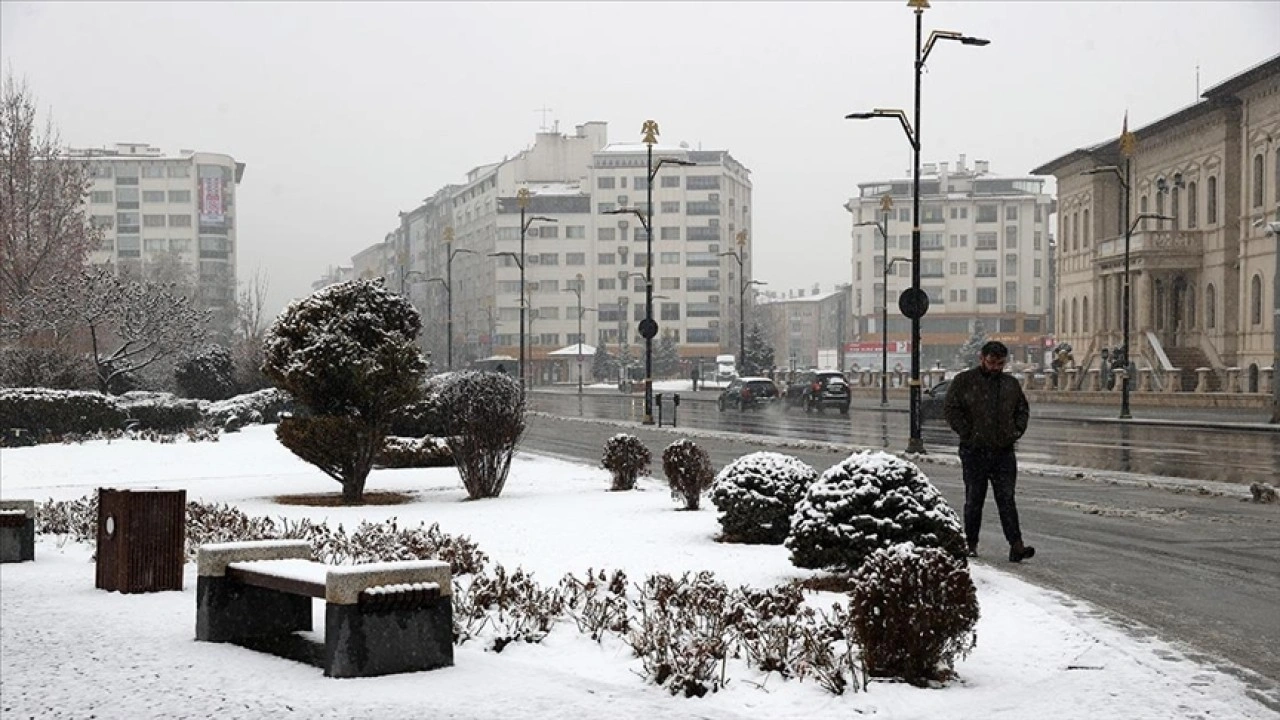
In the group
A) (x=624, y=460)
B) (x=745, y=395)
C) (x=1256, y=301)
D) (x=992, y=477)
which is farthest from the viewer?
(x=1256, y=301)

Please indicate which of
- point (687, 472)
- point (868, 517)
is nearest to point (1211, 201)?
point (687, 472)

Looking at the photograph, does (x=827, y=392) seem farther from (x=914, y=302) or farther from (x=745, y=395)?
(x=914, y=302)

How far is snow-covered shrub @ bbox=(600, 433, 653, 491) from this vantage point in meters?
19.2

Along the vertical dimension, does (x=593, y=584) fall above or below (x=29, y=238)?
below

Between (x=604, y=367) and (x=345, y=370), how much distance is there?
116 m

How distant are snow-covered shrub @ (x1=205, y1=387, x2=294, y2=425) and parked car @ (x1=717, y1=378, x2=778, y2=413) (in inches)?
927

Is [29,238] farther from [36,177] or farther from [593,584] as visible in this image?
[593,584]

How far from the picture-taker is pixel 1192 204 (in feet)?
223

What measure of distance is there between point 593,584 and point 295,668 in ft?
7.06

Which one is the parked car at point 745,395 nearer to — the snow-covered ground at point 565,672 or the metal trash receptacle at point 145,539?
the snow-covered ground at point 565,672

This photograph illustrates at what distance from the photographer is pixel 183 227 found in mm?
176500

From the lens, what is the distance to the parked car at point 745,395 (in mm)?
57969

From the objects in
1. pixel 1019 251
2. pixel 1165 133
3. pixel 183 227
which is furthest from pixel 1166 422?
pixel 183 227

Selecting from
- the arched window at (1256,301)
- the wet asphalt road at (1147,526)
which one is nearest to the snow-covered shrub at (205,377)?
the wet asphalt road at (1147,526)
